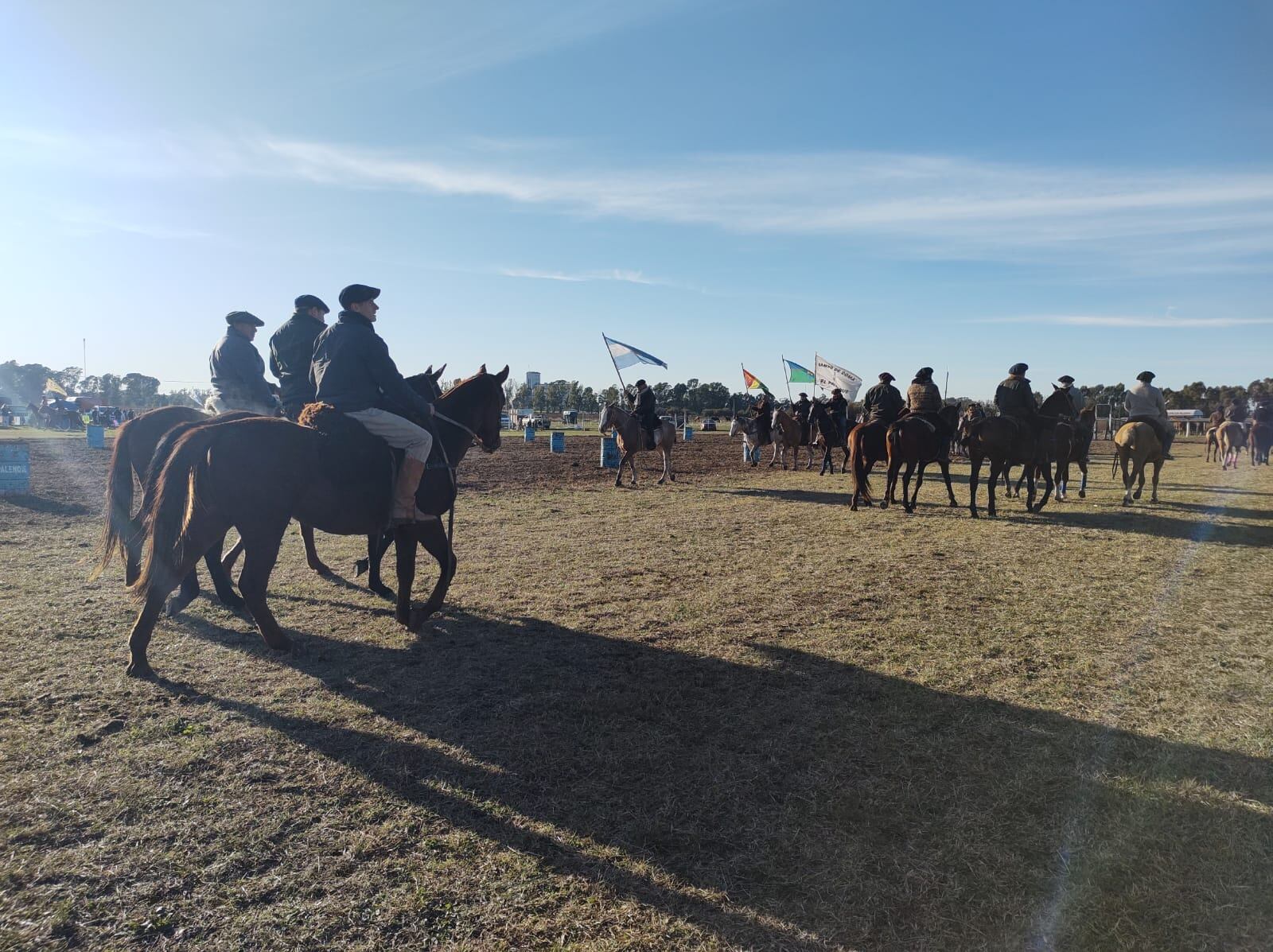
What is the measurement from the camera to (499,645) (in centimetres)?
600

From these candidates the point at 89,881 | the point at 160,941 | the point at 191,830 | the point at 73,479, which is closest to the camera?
the point at 160,941

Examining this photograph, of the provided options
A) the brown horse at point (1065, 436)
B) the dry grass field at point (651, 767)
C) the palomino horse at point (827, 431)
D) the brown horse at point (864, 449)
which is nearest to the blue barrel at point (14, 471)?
the dry grass field at point (651, 767)

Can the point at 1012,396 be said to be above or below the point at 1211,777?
above

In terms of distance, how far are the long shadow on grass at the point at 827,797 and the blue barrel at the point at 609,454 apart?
1641cm

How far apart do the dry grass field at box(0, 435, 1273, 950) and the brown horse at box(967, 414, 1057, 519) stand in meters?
4.91

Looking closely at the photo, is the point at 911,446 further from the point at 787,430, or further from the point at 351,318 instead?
the point at 351,318

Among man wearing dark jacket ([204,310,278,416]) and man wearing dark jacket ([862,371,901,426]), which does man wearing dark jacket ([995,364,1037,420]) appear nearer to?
man wearing dark jacket ([862,371,901,426])

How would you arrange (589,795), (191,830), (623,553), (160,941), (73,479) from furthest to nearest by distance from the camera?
1. (73,479)
2. (623,553)
3. (589,795)
4. (191,830)
5. (160,941)

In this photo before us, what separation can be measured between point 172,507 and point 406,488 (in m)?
1.67

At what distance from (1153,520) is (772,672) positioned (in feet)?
35.3

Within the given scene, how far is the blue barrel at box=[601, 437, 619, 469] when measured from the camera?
21781 millimetres

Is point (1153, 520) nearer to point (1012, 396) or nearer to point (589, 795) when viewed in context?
point (1012, 396)

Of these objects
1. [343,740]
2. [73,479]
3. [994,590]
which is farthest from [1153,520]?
[73,479]

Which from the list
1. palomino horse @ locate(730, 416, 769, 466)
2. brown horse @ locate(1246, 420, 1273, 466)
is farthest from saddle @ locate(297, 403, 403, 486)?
brown horse @ locate(1246, 420, 1273, 466)
